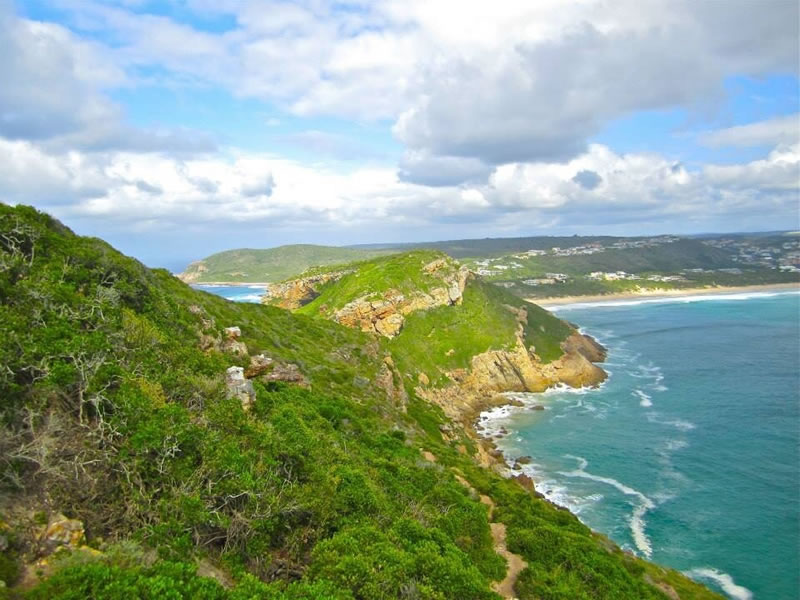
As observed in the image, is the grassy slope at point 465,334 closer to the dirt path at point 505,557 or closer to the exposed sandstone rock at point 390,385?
the exposed sandstone rock at point 390,385

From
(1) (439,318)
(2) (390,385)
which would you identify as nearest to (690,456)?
(2) (390,385)

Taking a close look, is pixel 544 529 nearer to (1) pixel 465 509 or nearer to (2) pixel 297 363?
(1) pixel 465 509

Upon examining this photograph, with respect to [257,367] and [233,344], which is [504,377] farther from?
[257,367]

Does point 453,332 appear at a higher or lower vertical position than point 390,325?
lower

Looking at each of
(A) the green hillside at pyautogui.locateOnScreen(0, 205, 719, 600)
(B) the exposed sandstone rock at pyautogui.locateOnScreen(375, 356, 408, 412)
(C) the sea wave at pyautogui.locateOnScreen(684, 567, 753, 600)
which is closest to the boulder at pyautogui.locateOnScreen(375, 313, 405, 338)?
(B) the exposed sandstone rock at pyautogui.locateOnScreen(375, 356, 408, 412)

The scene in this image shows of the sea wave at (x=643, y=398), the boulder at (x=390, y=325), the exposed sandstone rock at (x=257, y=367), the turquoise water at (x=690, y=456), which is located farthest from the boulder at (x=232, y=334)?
the sea wave at (x=643, y=398)

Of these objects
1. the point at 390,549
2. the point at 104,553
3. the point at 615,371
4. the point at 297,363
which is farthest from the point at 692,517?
the point at 615,371

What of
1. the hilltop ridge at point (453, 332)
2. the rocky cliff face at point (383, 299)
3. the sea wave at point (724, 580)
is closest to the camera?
the sea wave at point (724, 580)
